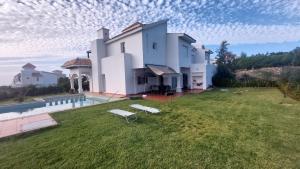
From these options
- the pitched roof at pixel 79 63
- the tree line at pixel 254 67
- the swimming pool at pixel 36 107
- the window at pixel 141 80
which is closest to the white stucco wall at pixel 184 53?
the window at pixel 141 80

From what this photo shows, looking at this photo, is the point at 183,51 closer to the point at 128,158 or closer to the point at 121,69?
the point at 121,69

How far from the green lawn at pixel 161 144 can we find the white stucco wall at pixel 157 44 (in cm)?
1723

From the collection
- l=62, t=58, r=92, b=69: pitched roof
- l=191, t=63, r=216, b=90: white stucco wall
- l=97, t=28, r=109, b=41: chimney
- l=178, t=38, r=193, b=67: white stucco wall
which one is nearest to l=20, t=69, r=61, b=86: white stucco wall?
l=62, t=58, r=92, b=69: pitched roof

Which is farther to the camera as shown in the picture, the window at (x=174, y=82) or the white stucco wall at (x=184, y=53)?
the window at (x=174, y=82)

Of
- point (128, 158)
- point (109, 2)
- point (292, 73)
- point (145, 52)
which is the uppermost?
point (109, 2)

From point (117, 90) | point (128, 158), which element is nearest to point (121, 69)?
point (117, 90)

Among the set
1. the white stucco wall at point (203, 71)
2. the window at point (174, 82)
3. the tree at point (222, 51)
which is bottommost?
the window at point (174, 82)

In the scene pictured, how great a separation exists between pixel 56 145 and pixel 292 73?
A: 107 feet

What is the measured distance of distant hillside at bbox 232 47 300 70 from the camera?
48.8 meters

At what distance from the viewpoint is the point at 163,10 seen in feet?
77.7

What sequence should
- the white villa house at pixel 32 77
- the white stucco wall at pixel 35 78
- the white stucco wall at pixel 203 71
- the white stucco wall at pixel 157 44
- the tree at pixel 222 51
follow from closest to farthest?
1. the white stucco wall at pixel 157 44
2. the white stucco wall at pixel 203 71
3. the tree at pixel 222 51
4. the white stucco wall at pixel 35 78
5. the white villa house at pixel 32 77

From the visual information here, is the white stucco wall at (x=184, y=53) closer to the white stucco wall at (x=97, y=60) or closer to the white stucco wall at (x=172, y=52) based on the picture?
the white stucco wall at (x=172, y=52)

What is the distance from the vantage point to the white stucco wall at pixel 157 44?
92.0 ft

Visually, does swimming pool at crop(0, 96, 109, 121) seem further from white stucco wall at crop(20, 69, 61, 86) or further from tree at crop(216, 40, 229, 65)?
white stucco wall at crop(20, 69, 61, 86)
